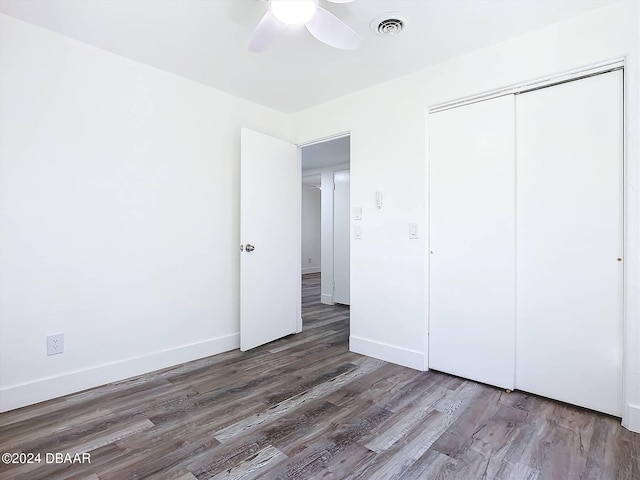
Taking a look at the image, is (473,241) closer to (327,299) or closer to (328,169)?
(327,299)

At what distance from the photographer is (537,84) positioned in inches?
86.9

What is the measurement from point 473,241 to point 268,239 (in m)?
1.87

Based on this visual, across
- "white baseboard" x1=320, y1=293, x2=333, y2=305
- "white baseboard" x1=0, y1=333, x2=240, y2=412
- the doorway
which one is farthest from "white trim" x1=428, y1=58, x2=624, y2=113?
"white baseboard" x1=320, y1=293, x2=333, y2=305

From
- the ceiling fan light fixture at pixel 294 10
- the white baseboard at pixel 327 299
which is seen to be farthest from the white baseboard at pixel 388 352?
the ceiling fan light fixture at pixel 294 10

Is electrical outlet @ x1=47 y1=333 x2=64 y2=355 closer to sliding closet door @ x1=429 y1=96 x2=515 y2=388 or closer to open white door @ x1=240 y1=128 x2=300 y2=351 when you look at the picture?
open white door @ x1=240 y1=128 x2=300 y2=351

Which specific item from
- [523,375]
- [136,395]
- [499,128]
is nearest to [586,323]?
[523,375]

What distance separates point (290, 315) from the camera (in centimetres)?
360

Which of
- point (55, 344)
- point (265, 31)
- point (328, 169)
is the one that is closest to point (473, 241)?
point (265, 31)

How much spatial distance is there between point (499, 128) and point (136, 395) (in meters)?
3.12

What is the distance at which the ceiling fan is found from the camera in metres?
1.59

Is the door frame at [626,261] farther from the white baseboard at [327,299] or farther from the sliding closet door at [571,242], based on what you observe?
the white baseboard at [327,299]

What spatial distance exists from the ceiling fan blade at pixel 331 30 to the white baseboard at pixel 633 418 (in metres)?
2.53

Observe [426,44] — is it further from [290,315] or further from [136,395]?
[136,395]

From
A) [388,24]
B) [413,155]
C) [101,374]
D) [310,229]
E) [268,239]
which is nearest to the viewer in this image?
[388,24]
